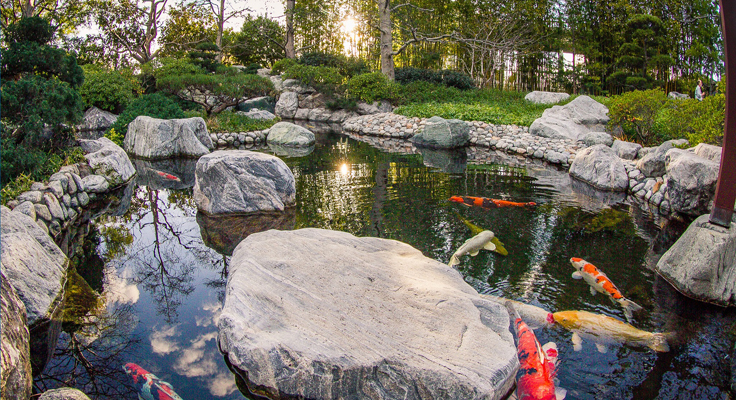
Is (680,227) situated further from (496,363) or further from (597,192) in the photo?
(496,363)

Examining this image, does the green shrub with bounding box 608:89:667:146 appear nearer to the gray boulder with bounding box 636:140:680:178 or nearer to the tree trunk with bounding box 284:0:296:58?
the gray boulder with bounding box 636:140:680:178

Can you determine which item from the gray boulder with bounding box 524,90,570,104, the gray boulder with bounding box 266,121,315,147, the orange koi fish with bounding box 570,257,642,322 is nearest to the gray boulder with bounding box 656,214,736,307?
the orange koi fish with bounding box 570,257,642,322

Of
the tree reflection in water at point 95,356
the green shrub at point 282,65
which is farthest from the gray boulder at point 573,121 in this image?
the green shrub at point 282,65

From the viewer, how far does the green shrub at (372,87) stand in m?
21.2

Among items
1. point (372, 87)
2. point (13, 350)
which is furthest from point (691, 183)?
point (372, 87)

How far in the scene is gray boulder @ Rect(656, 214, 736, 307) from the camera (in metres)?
4.71

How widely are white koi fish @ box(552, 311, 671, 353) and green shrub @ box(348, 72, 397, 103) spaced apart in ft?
59.1

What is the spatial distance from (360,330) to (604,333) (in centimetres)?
225

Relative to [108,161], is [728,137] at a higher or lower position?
higher

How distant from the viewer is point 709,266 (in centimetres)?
475

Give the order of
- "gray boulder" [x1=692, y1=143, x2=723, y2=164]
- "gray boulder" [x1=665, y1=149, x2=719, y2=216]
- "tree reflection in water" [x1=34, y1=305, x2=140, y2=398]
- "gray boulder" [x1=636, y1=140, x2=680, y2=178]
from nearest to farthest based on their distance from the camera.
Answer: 1. "tree reflection in water" [x1=34, y1=305, x2=140, y2=398]
2. "gray boulder" [x1=665, y1=149, x2=719, y2=216]
3. "gray boulder" [x1=692, y1=143, x2=723, y2=164]
4. "gray boulder" [x1=636, y1=140, x2=680, y2=178]

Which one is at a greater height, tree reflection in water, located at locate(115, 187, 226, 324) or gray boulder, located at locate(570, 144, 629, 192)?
gray boulder, located at locate(570, 144, 629, 192)

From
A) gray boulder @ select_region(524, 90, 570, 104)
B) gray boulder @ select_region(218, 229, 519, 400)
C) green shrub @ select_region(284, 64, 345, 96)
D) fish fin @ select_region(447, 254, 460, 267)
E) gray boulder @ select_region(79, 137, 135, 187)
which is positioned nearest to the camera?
gray boulder @ select_region(218, 229, 519, 400)

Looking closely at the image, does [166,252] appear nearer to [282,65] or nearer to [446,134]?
[446,134]
